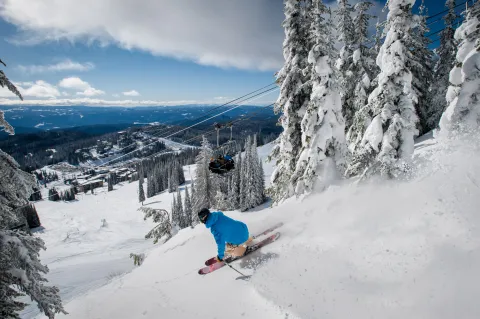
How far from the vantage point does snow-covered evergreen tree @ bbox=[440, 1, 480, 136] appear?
10688 mm

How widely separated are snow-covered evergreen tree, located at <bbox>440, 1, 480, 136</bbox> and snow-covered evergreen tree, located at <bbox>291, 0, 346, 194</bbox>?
4.77 m

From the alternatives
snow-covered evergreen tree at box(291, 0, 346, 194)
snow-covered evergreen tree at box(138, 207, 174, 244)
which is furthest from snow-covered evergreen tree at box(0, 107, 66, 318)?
snow-covered evergreen tree at box(138, 207, 174, 244)

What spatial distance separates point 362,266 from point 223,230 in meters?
4.48

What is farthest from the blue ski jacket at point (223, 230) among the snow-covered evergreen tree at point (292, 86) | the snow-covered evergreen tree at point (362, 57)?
the snow-covered evergreen tree at point (362, 57)

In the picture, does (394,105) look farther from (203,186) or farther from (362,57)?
(203,186)

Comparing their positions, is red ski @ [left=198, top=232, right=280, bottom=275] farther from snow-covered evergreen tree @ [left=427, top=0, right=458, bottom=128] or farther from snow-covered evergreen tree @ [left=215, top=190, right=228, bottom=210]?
snow-covered evergreen tree @ [left=427, top=0, right=458, bottom=128]

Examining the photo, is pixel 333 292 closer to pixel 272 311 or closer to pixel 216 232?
pixel 272 311

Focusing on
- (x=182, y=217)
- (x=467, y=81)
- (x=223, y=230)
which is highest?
(x=467, y=81)

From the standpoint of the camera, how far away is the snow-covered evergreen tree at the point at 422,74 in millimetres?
23328

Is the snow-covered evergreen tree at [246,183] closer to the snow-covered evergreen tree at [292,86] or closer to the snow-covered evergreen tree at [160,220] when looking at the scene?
the snow-covered evergreen tree at [160,220]

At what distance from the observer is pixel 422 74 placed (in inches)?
987

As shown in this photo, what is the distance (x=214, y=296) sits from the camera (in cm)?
783

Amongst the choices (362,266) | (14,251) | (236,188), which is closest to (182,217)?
(236,188)

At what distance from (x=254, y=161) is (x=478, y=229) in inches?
2123
